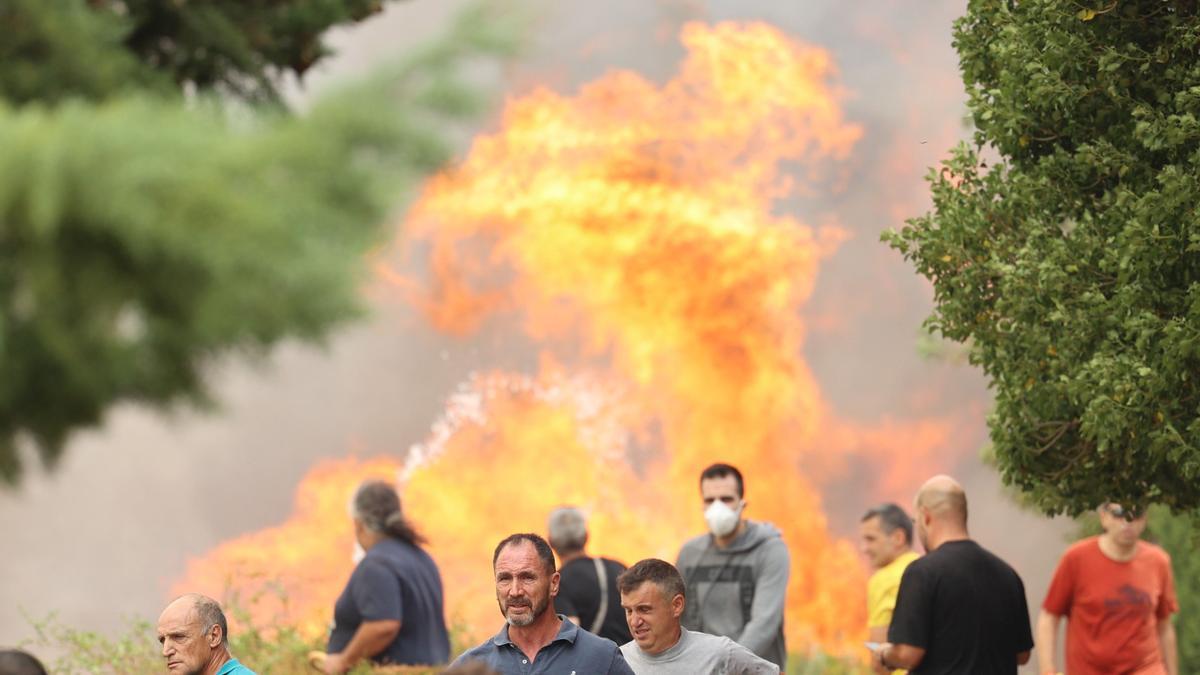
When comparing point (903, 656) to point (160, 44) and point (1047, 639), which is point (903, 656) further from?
point (160, 44)

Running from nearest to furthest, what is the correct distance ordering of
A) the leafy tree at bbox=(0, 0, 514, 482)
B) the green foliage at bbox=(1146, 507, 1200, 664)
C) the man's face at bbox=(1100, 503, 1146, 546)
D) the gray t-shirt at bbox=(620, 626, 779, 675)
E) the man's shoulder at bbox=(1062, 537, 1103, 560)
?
the leafy tree at bbox=(0, 0, 514, 482) → the gray t-shirt at bbox=(620, 626, 779, 675) → the man's face at bbox=(1100, 503, 1146, 546) → the man's shoulder at bbox=(1062, 537, 1103, 560) → the green foliage at bbox=(1146, 507, 1200, 664)

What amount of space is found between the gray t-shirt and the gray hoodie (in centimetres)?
195

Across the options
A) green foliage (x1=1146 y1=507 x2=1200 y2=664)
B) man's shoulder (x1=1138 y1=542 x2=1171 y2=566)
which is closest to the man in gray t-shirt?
man's shoulder (x1=1138 y1=542 x2=1171 y2=566)

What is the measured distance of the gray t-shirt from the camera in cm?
555

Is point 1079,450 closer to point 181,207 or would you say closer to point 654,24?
point 181,207

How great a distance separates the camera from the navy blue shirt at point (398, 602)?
25.3 feet

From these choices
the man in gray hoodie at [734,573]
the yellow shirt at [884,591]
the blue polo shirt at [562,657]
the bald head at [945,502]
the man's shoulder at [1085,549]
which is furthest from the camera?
the man's shoulder at [1085,549]

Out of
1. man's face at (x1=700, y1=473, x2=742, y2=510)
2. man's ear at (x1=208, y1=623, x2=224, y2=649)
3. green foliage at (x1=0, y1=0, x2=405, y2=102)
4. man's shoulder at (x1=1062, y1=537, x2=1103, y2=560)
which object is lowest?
man's ear at (x1=208, y1=623, x2=224, y2=649)

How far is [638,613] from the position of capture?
5.58 metres

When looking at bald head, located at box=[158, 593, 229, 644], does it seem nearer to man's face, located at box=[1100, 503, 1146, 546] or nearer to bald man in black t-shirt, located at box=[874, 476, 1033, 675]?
bald man in black t-shirt, located at box=[874, 476, 1033, 675]

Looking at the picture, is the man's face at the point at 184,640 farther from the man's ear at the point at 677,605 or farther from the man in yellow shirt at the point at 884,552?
the man in yellow shirt at the point at 884,552

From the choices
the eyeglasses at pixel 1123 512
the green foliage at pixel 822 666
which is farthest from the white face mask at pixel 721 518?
the green foliage at pixel 822 666

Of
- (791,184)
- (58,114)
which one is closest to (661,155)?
(791,184)

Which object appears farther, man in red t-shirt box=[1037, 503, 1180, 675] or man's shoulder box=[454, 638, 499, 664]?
man in red t-shirt box=[1037, 503, 1180, 675]
